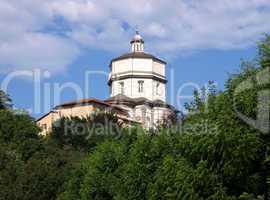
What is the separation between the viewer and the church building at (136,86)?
86375 millimetres

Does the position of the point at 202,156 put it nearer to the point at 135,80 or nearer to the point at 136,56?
the point at 135,80

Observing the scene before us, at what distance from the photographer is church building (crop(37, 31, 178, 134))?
3401 inches

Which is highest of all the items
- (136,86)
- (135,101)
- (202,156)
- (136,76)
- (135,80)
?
(136,76)

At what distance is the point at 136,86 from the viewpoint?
91.7m

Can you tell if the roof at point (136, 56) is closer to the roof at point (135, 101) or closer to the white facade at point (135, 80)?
the white facade at point (135, 80)

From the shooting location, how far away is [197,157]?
2039cm

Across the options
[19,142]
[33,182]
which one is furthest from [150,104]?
[33,182]

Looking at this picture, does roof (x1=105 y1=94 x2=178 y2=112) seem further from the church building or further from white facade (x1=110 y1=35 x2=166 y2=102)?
white facade (x1=110 y1=35 x2=166 y2=102)

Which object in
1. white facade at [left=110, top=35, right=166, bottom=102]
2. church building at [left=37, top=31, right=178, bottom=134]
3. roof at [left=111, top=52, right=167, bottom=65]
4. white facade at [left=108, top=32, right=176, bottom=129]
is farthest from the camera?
roof at [left=111, top=52, right=167, bottom=65]

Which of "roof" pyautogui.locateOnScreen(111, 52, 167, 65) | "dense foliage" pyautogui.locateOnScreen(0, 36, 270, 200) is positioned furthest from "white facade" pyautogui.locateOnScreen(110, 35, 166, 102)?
"dense foliage" pyautogui.locateOnScreen(0, 36, 270, 200)

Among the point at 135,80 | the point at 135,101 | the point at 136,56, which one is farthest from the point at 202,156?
the point at 136,56

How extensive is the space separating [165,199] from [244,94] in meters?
4.14

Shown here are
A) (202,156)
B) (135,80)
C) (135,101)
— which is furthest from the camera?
(135,80)

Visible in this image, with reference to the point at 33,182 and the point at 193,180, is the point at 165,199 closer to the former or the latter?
the point at 193,180
